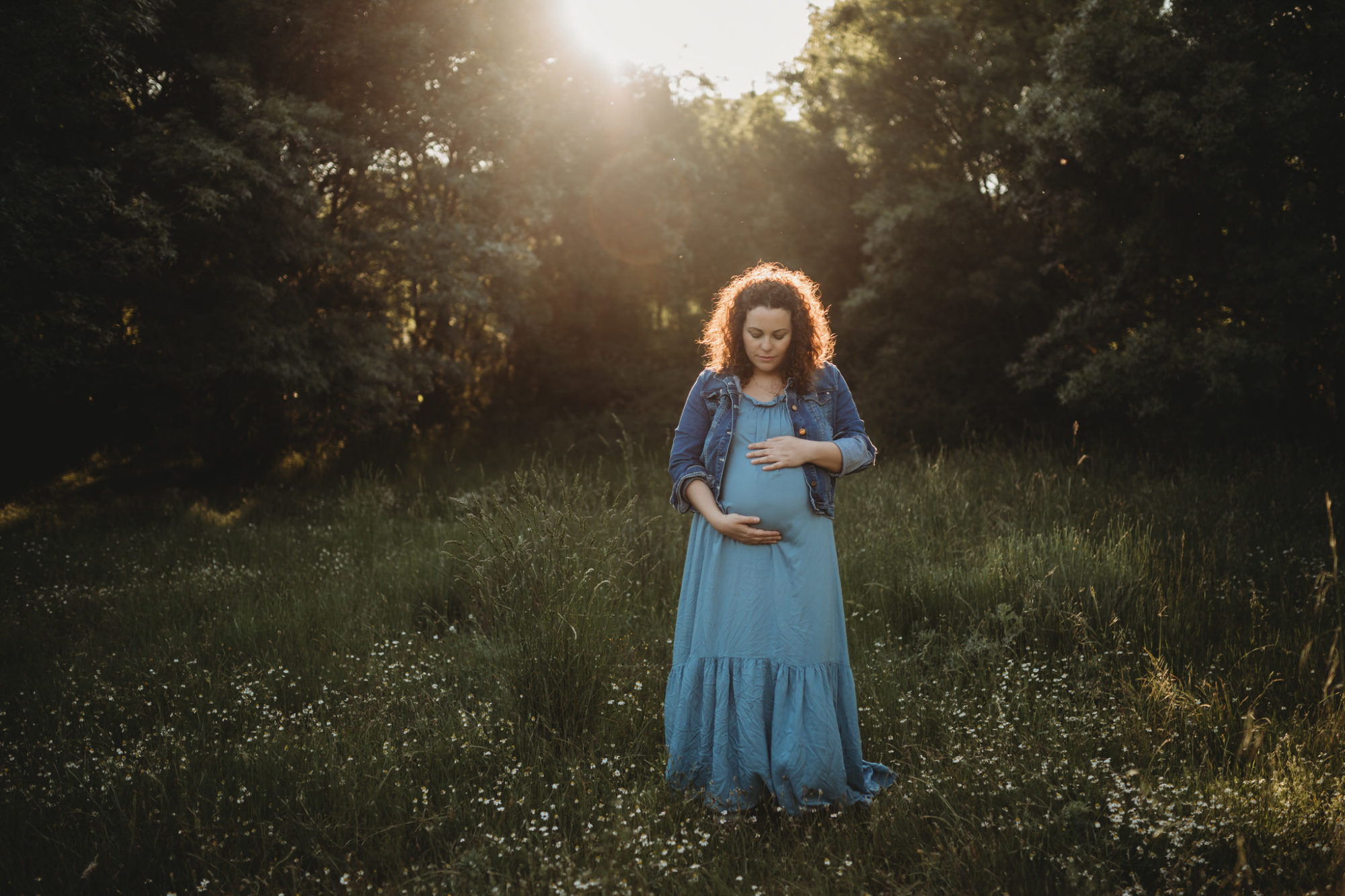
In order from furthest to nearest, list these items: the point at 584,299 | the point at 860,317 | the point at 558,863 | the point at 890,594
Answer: the point at 584,299
the point at 860,317
the point at 890,594
the point at 558,863

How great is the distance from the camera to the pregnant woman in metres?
3.01

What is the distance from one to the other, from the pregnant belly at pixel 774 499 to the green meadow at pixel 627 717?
1053 millimetres

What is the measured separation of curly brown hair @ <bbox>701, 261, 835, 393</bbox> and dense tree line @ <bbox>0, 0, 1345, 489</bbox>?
27.4ft

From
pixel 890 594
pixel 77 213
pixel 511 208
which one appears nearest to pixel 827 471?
pixel 890 594

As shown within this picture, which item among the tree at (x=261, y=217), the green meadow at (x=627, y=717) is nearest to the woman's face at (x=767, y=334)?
the green meadow at (x=627, y=717)

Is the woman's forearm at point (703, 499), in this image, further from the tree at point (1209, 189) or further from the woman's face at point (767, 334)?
the tree at point (1209, 189)

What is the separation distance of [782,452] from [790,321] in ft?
1.67

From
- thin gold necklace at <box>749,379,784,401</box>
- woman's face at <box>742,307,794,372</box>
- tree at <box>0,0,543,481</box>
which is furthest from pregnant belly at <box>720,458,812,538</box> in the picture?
tree at <box>0,0,543,481</box>

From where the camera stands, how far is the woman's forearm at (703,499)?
305 cm

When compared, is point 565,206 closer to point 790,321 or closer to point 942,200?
point 942,200

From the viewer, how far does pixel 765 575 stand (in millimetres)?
3049

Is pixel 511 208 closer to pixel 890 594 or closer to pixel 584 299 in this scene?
pixel 584 299

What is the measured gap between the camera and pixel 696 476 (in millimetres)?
3158

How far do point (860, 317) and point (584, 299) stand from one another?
6.85 m
